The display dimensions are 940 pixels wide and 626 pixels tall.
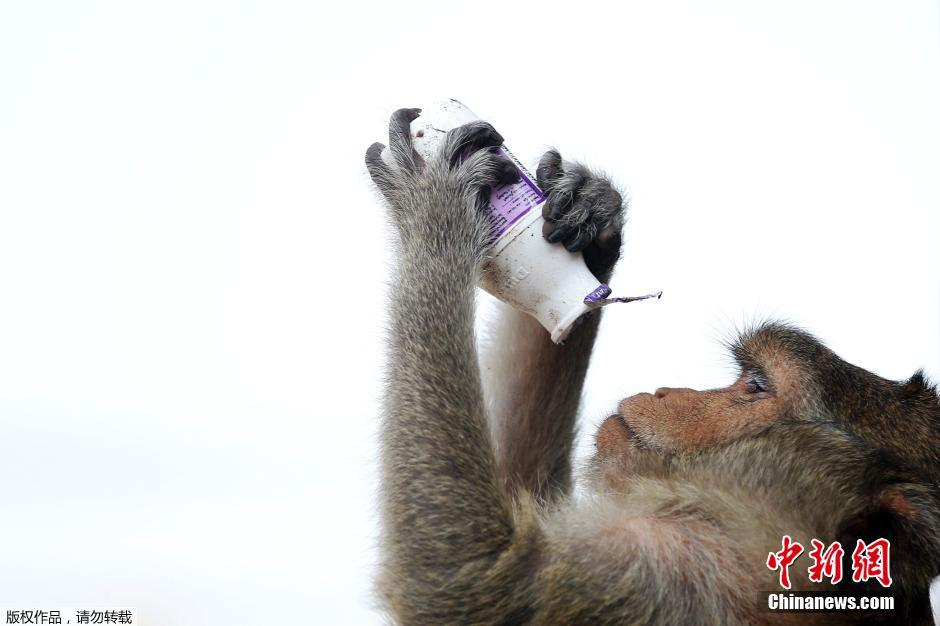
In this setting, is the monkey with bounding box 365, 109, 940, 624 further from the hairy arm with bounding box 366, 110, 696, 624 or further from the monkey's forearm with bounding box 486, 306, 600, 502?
the monkey's forearm with bounding box 486, 306, 600, 502

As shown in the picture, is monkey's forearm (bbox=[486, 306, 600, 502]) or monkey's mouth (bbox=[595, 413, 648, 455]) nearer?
monkey's mouth (bbox=[595, 413, 648, 455])

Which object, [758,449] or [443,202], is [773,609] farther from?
[443,202]

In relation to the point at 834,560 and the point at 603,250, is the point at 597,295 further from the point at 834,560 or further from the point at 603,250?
the point at 834,560

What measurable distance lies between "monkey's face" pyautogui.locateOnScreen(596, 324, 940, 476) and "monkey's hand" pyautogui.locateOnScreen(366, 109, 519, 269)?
0.68 metres

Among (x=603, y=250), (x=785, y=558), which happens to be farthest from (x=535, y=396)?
(x=785, y=558)

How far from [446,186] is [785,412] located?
3.82 ft

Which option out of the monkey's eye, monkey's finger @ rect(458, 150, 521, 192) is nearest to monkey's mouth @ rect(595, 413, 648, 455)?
the monkey's eye

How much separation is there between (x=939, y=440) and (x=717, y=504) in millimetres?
718

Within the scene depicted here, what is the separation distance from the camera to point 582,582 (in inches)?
100.0

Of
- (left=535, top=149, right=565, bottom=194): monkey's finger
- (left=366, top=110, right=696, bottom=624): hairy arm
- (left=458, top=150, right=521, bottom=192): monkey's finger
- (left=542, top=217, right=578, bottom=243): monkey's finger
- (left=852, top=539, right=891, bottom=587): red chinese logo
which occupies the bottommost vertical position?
(left=852, top=539, right=891, bottom=587): red chinese logo

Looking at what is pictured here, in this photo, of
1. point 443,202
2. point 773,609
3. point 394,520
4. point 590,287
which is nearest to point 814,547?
point 773,609

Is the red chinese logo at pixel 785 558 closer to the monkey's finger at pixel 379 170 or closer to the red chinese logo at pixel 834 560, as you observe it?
the red chinese logo at pixel 834 560

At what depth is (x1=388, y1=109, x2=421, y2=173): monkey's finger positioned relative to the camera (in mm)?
3053

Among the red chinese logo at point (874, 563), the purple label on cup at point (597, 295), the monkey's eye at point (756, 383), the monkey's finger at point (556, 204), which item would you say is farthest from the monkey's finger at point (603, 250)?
the red chinese logo at point (874, 563)
